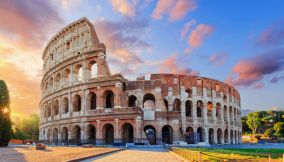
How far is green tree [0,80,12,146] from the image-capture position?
106 feet

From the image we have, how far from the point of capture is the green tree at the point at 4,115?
106ft

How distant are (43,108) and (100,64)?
745 inches

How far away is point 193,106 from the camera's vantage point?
4841cm

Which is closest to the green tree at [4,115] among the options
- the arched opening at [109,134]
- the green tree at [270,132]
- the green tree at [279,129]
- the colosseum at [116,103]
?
the colosseum at [116,103]

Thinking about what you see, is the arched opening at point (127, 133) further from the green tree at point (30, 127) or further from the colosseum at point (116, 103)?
the green tree at point (30, 127)

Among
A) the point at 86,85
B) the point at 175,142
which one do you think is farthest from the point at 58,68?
the point at 175,142

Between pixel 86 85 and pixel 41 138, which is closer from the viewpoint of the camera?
pixel 86 85

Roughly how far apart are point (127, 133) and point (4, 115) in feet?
52.9

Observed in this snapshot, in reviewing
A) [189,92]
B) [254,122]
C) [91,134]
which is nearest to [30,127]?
[91,134]

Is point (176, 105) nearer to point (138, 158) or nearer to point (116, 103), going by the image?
point (116, 103)

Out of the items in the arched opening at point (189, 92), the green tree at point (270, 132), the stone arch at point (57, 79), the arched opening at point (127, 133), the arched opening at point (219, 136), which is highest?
the stone arch at point (57, 79)

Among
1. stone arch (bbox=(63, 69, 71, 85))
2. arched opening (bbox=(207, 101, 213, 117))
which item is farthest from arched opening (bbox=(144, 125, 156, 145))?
stone arch (bbox=(63, 69, 71, 85))

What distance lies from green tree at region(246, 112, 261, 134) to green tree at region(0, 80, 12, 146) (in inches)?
2784

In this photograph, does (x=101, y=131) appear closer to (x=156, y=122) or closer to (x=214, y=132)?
(x=156, y=122)
